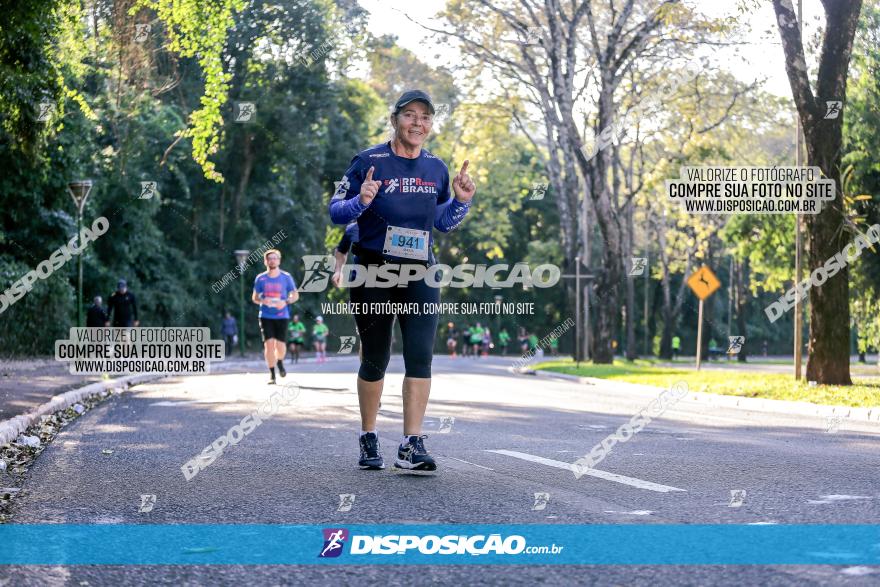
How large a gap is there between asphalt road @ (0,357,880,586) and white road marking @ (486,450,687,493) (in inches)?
1.3

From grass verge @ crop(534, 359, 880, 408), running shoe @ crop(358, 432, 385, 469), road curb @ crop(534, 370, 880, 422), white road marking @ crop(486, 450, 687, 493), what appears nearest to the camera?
white road marking @ crop(486, 450, 687, 493)

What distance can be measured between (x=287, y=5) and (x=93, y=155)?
13.8 m

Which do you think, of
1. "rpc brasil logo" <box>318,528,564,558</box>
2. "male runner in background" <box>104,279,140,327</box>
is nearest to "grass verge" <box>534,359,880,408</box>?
"male runner in background" <box>104,279,140,327</box>

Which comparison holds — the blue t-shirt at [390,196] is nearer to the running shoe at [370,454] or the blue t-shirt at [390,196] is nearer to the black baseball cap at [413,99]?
the black baseball cap at [413,99]

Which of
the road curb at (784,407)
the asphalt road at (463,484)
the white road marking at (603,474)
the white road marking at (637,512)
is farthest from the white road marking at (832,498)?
the road curb at (784,407)

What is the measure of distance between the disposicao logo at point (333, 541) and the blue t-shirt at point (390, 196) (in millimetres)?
2222

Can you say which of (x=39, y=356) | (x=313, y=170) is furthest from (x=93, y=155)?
(x=313, y=170)

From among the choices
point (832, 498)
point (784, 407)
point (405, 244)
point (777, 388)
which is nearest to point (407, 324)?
point (405, 244)

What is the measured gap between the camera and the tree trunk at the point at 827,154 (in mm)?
17812

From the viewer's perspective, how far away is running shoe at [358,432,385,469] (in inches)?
269

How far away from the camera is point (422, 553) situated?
4.42m

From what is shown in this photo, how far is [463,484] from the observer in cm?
620

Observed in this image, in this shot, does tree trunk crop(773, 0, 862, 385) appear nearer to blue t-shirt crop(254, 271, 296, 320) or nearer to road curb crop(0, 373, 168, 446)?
blue t-shirt crop(254, 271, 296, 320)

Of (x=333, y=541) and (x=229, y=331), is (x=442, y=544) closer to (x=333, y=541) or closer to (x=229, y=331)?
(x=333, y=541)
